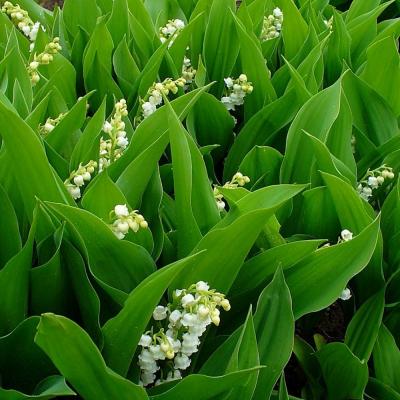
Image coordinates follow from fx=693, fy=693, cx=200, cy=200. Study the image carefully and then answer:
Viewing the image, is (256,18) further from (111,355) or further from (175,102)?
(111,355)

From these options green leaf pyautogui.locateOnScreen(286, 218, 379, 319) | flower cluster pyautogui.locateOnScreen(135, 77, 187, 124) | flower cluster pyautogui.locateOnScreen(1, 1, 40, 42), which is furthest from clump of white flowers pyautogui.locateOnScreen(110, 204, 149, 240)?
flower cluster pyautogui.locateOnScreen(1, 1, 40, 42)

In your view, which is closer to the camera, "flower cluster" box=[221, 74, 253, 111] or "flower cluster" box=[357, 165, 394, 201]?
"flower cluster" box=[357, 165, 394, 201]

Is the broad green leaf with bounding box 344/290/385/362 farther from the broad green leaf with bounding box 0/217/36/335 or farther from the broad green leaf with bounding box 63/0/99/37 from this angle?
the broad green leaf with bounding box 63/0/99/37

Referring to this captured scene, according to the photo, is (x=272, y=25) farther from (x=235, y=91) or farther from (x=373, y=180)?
A: (x=373, y=180)

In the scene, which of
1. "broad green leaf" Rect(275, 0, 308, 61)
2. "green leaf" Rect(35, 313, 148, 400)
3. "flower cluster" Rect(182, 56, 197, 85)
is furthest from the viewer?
"broad green leaf" Rect(275, 0, 308, 61)

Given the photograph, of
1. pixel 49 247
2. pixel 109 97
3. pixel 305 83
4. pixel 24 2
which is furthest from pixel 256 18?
pixel 49 247

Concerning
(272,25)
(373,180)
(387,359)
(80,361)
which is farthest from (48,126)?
(272,25)
